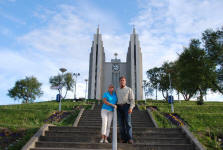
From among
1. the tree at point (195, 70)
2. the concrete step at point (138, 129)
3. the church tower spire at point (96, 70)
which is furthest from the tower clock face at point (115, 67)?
the concrete step at point (138, 129)

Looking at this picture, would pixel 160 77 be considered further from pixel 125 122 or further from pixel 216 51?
pixel 125 122

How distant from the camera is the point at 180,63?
21.9m

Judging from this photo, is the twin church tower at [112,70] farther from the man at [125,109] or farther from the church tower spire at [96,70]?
the man at [125,109]

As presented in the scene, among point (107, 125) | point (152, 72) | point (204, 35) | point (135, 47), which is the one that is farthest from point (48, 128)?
point (135, 47)

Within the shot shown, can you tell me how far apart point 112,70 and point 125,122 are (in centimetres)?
4275

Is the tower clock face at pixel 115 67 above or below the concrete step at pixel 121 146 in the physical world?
above

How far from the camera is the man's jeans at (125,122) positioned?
481cm

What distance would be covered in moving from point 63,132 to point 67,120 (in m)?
5.49

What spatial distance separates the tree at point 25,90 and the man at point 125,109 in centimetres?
4676

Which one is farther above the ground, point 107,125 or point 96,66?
point 96,66

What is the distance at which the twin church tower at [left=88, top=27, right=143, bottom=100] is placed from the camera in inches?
1599

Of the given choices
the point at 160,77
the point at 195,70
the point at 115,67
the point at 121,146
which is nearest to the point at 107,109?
the point at 121,146

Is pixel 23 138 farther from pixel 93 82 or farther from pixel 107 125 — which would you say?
pixel 93 82

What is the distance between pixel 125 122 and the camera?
485 cm
